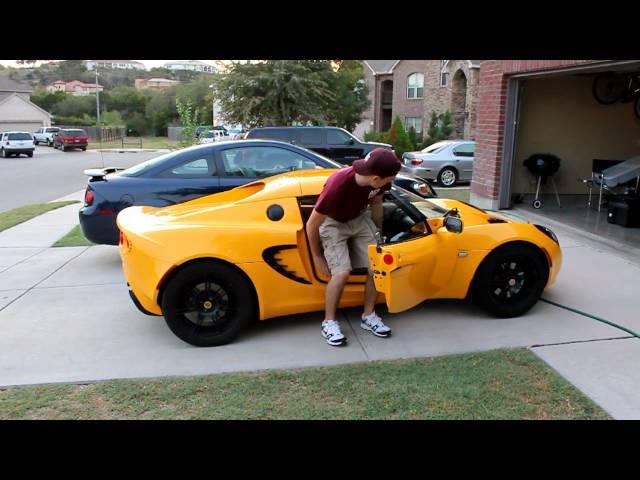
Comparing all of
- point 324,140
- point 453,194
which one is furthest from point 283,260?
point 324,140

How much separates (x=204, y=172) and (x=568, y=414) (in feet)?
16.5

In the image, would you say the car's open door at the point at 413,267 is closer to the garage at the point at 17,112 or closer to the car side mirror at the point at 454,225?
the car side mirror at the point at 454,225

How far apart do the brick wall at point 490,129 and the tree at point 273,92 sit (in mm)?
15142

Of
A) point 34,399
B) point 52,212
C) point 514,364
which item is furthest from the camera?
point 52,212

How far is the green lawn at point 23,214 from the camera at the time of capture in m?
10.1

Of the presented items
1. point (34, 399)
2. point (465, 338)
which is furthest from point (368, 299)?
point (34, 399)

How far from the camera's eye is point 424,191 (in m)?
7.77

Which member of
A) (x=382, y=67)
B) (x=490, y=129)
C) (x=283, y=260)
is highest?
(x=382, y=67)

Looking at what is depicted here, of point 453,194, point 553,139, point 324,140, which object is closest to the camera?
point 553,139

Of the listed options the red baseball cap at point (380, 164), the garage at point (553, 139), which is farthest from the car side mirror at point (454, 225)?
the garage at point (553, 139)

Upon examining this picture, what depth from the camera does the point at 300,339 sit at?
14.8 ft

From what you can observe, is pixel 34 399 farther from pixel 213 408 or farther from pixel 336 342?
pixel 336 342

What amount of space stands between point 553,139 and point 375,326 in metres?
8.01

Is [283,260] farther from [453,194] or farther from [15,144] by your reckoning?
[15,144]
